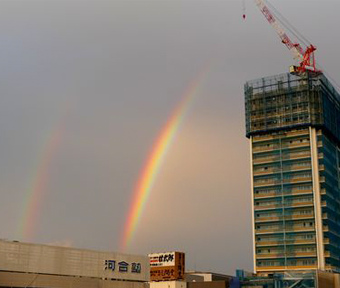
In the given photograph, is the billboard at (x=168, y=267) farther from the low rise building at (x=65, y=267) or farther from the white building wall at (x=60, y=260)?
the white building wall at (x=60, y=260)

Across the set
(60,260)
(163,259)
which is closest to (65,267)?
(60,260)

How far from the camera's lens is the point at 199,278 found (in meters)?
194

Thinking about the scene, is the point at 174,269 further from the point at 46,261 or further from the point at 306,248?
the point at 46,261

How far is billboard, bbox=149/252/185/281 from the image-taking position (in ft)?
589

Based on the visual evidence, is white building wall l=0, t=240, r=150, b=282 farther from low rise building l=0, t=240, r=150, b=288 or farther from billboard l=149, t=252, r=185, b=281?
billboard l=149, t=252, r=185, b=281

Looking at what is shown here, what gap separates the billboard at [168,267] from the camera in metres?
180

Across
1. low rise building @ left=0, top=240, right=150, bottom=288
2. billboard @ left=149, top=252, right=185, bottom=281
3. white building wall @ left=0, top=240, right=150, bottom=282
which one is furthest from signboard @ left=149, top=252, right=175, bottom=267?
white building wall @ left=0, top=240, right=150, bottom=282

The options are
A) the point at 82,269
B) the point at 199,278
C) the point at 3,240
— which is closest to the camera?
the point at 3,240

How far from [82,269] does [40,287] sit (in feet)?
37.9

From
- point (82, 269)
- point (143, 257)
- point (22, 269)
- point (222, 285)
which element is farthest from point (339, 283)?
point (22, 269)

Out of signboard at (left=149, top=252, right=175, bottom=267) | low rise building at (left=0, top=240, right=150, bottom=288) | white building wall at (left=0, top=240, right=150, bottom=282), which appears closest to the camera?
low rise building at (left=0, top=240, right=150, bottom=288)

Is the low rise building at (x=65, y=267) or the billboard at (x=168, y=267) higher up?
the billboard at (x=168, y=267)

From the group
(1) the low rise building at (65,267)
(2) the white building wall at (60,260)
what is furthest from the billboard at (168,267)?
(2) the white building wall at (60,260)

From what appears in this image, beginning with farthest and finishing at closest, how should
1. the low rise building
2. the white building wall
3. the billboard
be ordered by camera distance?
the billboard < the white building wall < the low rise building
